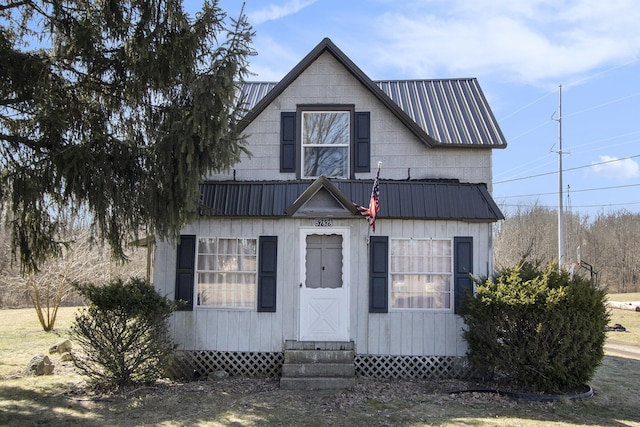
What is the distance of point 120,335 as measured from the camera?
8609mm

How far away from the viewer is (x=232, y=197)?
406 inches

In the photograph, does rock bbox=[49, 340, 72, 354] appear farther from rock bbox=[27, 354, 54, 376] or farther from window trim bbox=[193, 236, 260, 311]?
window trim bbox=[193, 236, 260, 311]

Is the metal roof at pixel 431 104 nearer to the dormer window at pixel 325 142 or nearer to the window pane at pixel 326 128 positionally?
the dormer window at pixel 325 142

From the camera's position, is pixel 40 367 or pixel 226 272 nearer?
pixel 40 367

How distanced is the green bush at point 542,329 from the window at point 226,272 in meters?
4.14

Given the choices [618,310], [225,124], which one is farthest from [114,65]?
[618,310]

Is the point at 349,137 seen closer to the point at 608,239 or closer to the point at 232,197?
the point at 232,197

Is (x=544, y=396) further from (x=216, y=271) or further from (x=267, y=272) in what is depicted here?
(x=216, y=271)

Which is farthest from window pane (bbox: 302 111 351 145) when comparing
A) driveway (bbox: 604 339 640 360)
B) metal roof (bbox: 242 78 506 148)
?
driveway (bbox: 604 339 640 360)

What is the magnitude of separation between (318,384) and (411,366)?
1.91 meters

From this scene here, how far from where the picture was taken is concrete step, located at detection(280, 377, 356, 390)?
902 centimetres

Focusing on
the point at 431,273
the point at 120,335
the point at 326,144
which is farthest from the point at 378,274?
the point at 120,335

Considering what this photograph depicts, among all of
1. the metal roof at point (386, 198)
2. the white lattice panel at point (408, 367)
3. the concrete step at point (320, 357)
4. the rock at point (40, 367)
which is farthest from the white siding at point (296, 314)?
the rock at point (40, 367)

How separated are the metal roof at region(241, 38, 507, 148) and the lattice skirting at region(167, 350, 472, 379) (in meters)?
4.08
